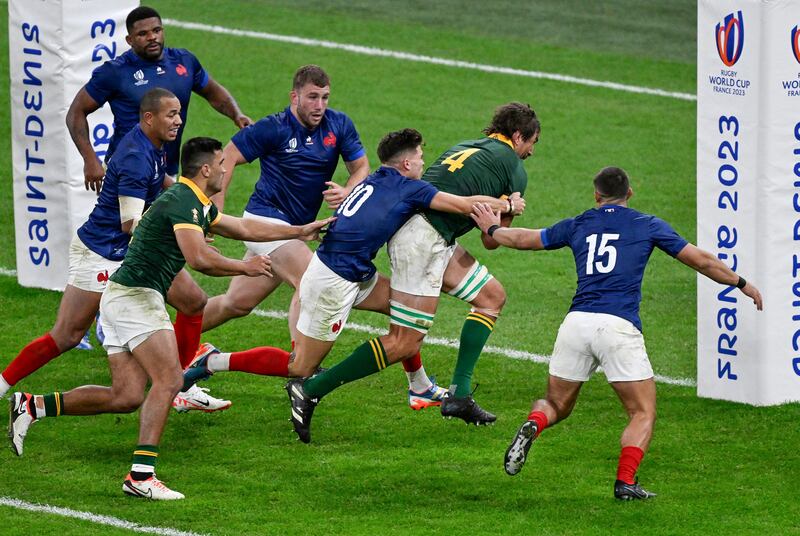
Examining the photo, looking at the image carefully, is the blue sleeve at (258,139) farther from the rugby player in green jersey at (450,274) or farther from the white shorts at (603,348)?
the white shorts at (603,348)

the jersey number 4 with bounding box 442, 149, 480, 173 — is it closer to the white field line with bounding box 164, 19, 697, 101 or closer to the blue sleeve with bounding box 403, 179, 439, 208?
the blue sleeve with bounding box 403, 179, 439, 208

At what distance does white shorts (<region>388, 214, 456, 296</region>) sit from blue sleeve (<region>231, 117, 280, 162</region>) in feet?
4.94

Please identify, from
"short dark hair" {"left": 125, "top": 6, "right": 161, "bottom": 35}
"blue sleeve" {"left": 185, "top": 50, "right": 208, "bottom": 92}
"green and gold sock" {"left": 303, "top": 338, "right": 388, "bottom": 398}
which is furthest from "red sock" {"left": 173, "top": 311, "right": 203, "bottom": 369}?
"short dark hair" {"left": 125, "top": 6, "right": 161, "bottom": 35}

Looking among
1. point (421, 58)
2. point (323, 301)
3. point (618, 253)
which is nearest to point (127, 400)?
point (323, 301)

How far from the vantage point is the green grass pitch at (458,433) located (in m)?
9.23

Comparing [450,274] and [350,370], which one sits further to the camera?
[450,274]

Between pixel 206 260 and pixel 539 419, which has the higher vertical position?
pixel 206 260

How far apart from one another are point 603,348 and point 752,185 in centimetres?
229

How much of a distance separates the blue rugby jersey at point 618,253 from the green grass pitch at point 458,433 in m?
1.19

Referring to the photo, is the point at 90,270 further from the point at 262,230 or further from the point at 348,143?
the point at 348,143

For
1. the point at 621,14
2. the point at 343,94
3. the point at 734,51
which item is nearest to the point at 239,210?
the point at 343,94

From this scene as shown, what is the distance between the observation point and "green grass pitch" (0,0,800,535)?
364 inches

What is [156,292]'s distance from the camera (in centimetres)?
962

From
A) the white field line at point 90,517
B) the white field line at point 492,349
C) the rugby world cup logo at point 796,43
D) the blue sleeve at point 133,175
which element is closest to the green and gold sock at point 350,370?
the blue sleeve at point 133,175
